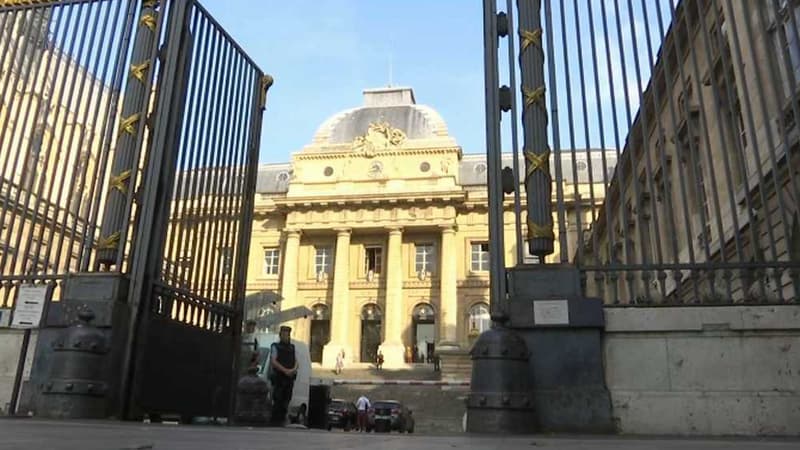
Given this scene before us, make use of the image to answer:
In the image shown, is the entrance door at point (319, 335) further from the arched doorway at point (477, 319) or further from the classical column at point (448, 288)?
the arched doorway at point (477, 319)

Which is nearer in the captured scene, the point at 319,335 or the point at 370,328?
the point at 370,328

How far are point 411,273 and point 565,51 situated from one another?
3743 centimetres

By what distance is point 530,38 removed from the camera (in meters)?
6.43

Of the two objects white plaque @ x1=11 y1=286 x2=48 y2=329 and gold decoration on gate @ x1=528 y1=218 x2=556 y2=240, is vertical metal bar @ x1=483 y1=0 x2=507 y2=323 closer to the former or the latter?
gold decoration on gate @ x1=528 y1=218 x2=556 y2=240

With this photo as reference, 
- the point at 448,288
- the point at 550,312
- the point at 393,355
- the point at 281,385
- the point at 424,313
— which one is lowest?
the point at 281,385

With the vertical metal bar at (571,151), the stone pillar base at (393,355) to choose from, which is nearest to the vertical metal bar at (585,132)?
the vertical metal bar at (571,151)

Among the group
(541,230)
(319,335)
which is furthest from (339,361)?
(541,230)

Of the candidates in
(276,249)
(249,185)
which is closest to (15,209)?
(249,185)

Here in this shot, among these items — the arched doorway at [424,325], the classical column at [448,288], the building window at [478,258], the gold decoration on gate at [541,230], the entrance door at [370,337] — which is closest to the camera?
the gold decoration on gate at [541,230]

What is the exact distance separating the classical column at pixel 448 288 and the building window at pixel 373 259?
14.2ft

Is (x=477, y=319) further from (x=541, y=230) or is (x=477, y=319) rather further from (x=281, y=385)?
(x=541, y=230)

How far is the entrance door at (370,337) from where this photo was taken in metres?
42.1

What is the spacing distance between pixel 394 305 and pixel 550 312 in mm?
36120

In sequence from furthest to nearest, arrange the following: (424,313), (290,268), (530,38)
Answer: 1. (290,268)
2. (424,313)
3. (530,38)
